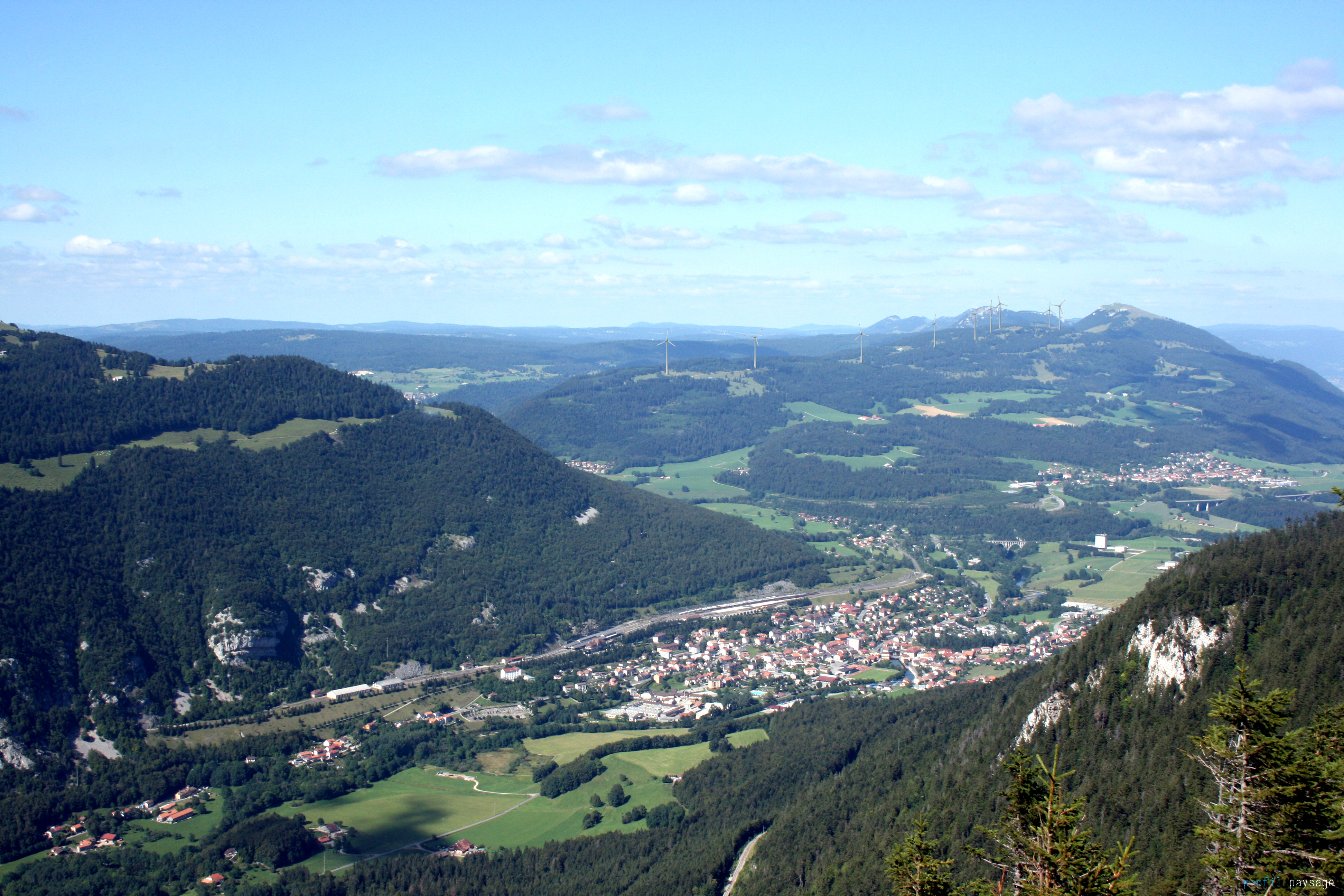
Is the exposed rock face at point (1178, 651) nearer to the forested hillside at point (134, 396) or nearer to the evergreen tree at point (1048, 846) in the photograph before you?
the evergreen tree at point (1048, 846)

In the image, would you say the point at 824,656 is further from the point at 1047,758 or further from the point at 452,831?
the point at 1047,758

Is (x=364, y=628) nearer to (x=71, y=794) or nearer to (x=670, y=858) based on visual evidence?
(x=71, y=794)

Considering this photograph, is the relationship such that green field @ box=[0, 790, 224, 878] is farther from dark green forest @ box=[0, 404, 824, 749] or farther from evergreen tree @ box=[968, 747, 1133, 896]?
evergreen tree @ box=[968, 747, 1133, 896]

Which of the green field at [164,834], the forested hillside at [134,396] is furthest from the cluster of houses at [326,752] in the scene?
the forested hillside at [134,396]

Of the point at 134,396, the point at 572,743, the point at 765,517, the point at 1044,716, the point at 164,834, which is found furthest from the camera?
the point at 765,517

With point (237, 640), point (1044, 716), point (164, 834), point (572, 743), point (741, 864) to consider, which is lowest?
point (572, 743)

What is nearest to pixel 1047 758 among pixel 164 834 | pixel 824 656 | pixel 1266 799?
pixel 1266 799

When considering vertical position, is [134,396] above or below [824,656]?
above
